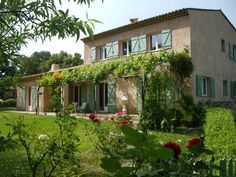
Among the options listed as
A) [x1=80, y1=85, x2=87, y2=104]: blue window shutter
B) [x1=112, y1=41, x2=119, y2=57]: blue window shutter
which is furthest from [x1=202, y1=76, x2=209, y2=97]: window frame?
[x1=80, y1=85, x2=87, y2=104]: blue window shutter

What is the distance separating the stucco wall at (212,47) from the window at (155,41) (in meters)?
2.20

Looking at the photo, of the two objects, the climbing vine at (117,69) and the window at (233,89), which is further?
the window at (233,89)

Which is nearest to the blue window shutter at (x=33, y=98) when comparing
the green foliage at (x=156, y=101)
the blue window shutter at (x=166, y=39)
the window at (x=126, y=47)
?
the window at (x=126, y=47)

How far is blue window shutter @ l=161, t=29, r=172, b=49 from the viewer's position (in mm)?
19016

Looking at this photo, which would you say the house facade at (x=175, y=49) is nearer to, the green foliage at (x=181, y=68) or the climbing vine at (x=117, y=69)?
the green foliage at (x=181, y=68)

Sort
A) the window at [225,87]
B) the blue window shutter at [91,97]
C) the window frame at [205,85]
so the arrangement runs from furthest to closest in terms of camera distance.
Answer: the blue window shutter at [91,97] < the window at [225,87] < the window frame at [205,85]

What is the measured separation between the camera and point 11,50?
7.76 ft

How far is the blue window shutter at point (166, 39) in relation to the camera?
749 inches

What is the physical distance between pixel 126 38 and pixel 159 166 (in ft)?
66.6

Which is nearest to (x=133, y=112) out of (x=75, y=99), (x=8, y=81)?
(x=75, y=99)

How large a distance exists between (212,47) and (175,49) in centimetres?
374

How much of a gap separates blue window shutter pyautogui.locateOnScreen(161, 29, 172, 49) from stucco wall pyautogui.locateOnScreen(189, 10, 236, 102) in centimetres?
129

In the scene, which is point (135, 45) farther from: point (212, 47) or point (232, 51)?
point (232, 51)

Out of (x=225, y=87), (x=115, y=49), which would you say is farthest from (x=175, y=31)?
(x=225, y=87)
